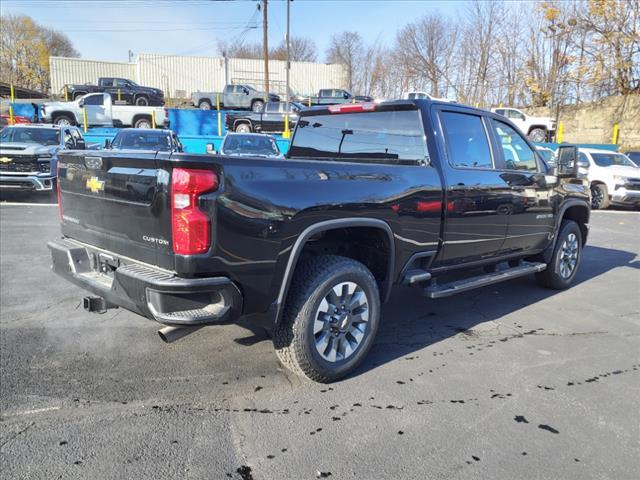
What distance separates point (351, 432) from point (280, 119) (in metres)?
22.4

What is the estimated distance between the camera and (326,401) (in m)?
3.15

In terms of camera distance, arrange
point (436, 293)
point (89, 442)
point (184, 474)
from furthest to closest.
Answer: point (436, 293) < point (89, 442) < point (184, 474)

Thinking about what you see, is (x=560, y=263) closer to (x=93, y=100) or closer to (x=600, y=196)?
(x=600, y=196)

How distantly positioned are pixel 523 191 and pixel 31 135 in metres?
12.1

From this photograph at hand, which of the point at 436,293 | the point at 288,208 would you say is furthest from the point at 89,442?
the point at 436,293

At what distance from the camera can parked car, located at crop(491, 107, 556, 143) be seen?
23703mm

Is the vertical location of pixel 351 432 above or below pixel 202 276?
below

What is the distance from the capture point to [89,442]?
264cm

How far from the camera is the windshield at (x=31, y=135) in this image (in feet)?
39.8

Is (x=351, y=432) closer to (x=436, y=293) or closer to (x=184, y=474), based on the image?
(x=184, y=474)

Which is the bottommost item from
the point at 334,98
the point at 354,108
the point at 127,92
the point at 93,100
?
the point at 354,108

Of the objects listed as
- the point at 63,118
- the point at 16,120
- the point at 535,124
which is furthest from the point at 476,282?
the point at 16,120

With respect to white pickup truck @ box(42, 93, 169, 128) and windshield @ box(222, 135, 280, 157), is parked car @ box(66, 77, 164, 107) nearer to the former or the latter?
white pickup truck @ box(42, 93, 169, 128)

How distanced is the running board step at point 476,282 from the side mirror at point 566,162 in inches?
40.4
